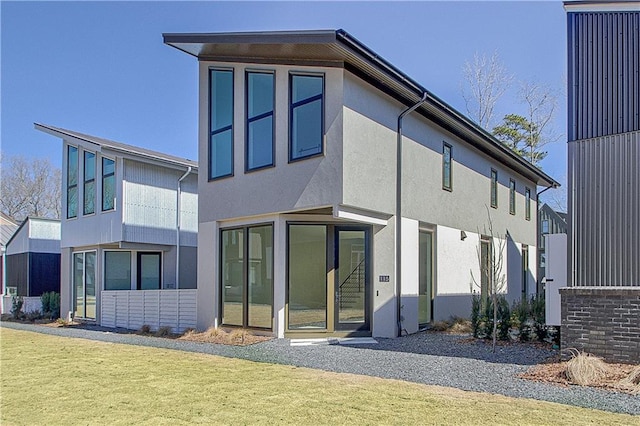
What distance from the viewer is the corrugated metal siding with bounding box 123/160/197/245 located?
17.0 m

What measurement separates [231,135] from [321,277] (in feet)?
14.6

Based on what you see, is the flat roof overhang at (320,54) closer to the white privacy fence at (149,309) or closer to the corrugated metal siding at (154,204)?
the corrugated metal siding at (154,204)

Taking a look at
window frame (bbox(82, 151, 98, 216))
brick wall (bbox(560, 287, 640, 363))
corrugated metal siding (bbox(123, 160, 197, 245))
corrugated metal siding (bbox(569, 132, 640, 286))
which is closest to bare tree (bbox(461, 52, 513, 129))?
corrugated metal siding (bbox(123, 160, 197, 245))

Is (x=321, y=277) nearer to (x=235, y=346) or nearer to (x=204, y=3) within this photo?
(x=235, y=346)

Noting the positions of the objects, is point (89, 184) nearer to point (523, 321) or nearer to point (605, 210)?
point (523, 321)

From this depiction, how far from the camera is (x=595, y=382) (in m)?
7.05

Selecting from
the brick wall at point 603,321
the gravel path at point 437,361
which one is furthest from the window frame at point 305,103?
the brick wall at point 603,321

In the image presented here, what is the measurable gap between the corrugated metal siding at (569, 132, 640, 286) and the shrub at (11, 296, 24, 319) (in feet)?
68.4

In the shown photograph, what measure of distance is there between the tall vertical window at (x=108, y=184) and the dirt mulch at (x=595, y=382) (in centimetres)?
1421

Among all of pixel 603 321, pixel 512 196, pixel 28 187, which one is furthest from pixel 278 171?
pixel 28 187

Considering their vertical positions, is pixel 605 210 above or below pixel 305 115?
below

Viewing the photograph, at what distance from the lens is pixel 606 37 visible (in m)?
8.64

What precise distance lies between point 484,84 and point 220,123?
845 inches

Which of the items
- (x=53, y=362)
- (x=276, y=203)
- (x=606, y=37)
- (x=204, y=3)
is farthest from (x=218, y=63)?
(x=606, y=37)
